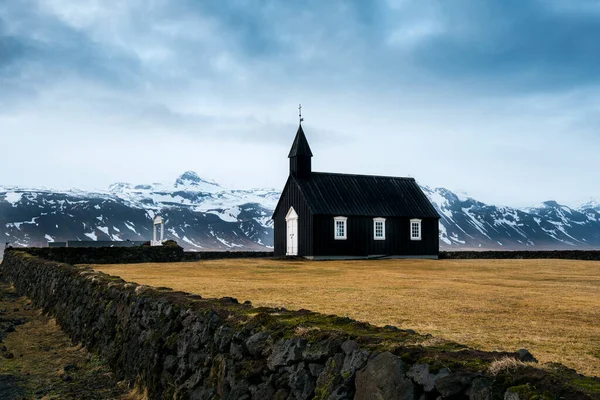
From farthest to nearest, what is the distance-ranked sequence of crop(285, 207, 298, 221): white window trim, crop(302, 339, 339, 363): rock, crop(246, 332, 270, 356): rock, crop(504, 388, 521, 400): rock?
crop(285, 207, 298, 221): white window trim → crop(246, 332, 270, 356): rock → crop(302, 339, 339, 363): rock → crop(504, 388, 521, 400): rock

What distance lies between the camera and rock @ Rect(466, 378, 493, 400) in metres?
4.80

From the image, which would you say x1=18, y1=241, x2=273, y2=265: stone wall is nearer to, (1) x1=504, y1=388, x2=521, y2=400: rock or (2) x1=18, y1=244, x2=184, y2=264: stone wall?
(2) x1=18, y1=244, x2=184, y2=264: stone wall

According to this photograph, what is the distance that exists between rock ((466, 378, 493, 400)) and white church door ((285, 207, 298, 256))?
47.3m

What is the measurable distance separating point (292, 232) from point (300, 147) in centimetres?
824

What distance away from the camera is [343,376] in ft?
21.1

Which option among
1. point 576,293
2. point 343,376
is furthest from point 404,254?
point 343,376

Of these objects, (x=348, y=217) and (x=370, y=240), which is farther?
(x=370, y=240)

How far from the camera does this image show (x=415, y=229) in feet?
180

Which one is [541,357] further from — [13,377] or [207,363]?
[13,377]

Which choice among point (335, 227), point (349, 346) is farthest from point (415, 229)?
point (349, 346)

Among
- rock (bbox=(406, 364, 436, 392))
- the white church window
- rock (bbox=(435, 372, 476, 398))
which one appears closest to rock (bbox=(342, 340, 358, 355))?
rock (bbox=(406, 364, 436, 392))

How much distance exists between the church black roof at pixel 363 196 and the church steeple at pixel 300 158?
2.69 feet

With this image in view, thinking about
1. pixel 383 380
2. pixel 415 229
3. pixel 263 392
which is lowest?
pixel 263 392

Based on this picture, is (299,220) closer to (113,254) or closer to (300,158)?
(300,158)
